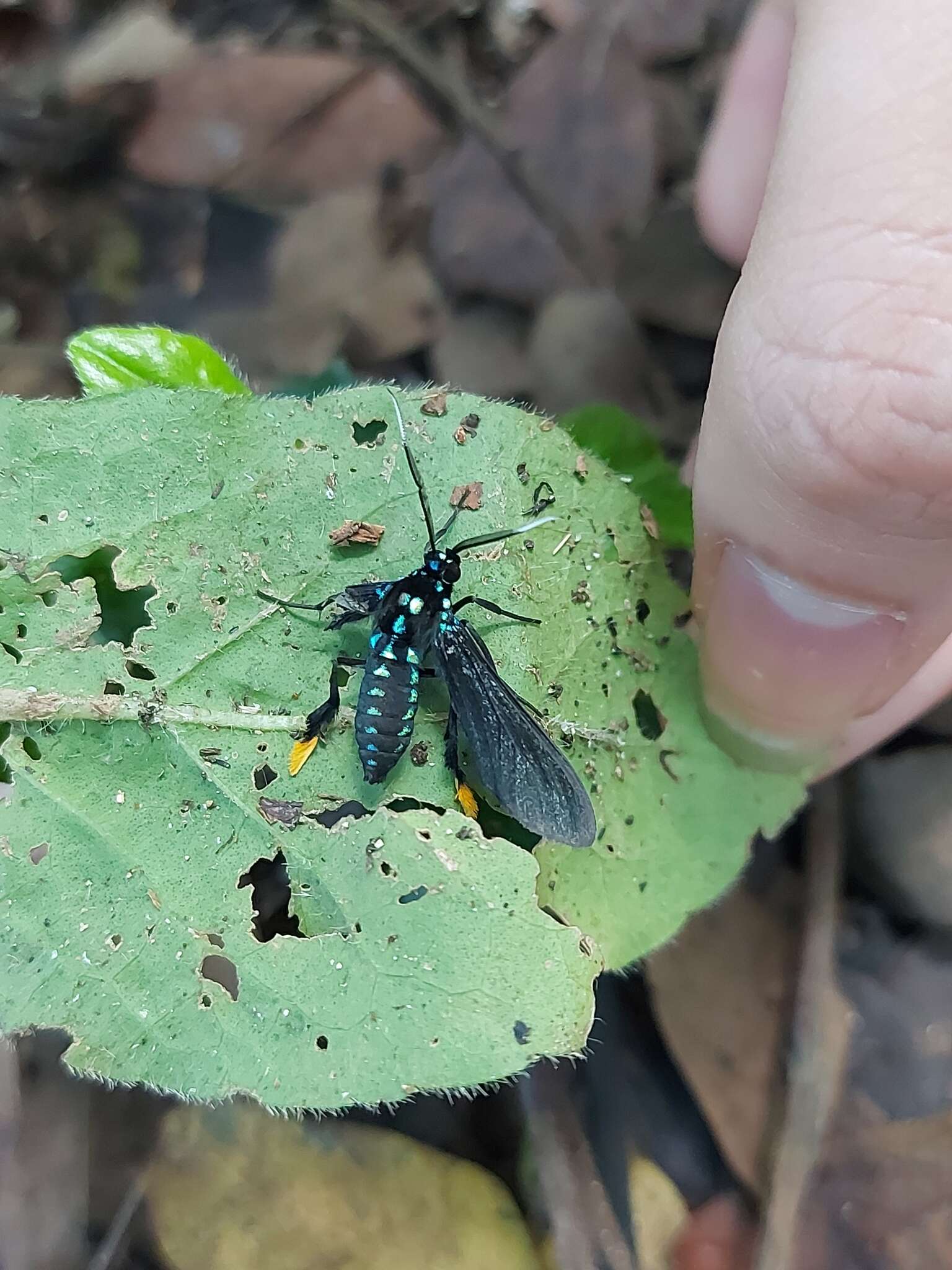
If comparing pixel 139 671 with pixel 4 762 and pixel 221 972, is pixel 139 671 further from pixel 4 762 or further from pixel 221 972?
pixel 221 972

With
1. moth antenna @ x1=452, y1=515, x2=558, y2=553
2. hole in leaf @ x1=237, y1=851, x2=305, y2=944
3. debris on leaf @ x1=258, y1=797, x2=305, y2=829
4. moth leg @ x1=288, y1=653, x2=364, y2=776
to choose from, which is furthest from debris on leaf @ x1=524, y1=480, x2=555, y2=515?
hole in leaf @ x1=237, y1=851, x2=305, y2=944

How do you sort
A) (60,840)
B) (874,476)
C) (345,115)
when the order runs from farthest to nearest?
(345,115)
(60,840)
(874,476)

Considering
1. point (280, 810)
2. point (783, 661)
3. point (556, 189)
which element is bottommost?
point (280, 810)

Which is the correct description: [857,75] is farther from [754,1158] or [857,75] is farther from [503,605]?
[754,1158]

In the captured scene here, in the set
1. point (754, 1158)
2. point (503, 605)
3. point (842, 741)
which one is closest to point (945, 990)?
point (754, 1158)

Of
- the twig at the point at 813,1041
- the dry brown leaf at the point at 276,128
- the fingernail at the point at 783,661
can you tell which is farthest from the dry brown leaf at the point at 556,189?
the twig at the point at 813,1041

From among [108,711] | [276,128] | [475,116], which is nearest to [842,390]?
[108,711]

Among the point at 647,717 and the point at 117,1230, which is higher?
the point at 647,717
